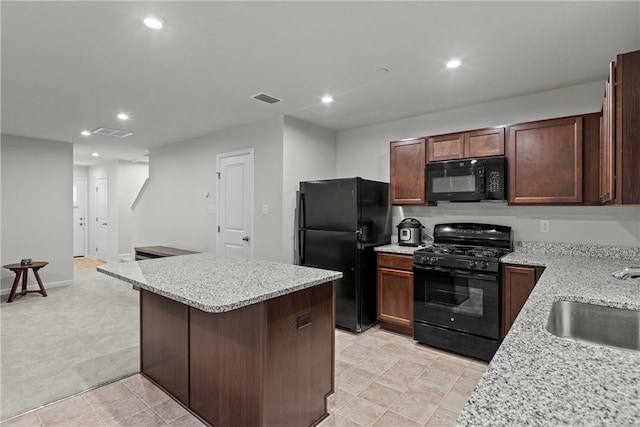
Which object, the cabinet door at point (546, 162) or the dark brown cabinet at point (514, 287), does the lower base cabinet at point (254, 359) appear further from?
the cabinet door at point (546, 162)

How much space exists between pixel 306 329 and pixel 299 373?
0.80 feet

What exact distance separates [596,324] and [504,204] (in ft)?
6.81

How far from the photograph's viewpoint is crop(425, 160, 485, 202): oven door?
10.6 feet

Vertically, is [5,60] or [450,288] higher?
[5,60]

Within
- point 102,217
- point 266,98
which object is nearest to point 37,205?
point 102,217

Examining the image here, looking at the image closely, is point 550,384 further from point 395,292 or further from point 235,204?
point 235,204

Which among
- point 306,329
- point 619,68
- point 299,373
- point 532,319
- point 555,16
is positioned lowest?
point 299,373

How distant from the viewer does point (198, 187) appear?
5.27 meters

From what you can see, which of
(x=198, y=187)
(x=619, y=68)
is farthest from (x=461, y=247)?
(x=198, y=187)

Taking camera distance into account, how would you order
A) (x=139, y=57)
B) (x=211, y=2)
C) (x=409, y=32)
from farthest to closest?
(x=139, y=57) < (x=409, y=32) < (x=211, y=2)

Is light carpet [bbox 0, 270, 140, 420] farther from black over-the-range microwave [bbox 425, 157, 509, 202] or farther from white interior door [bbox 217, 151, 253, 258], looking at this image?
black over-the-range microwave [bbox 425, 157, 509, 202]

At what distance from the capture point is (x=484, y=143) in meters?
3.23

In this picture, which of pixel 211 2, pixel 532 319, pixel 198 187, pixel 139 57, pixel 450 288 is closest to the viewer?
pixel 532 319

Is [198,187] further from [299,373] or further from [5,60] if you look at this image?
[299,373]
